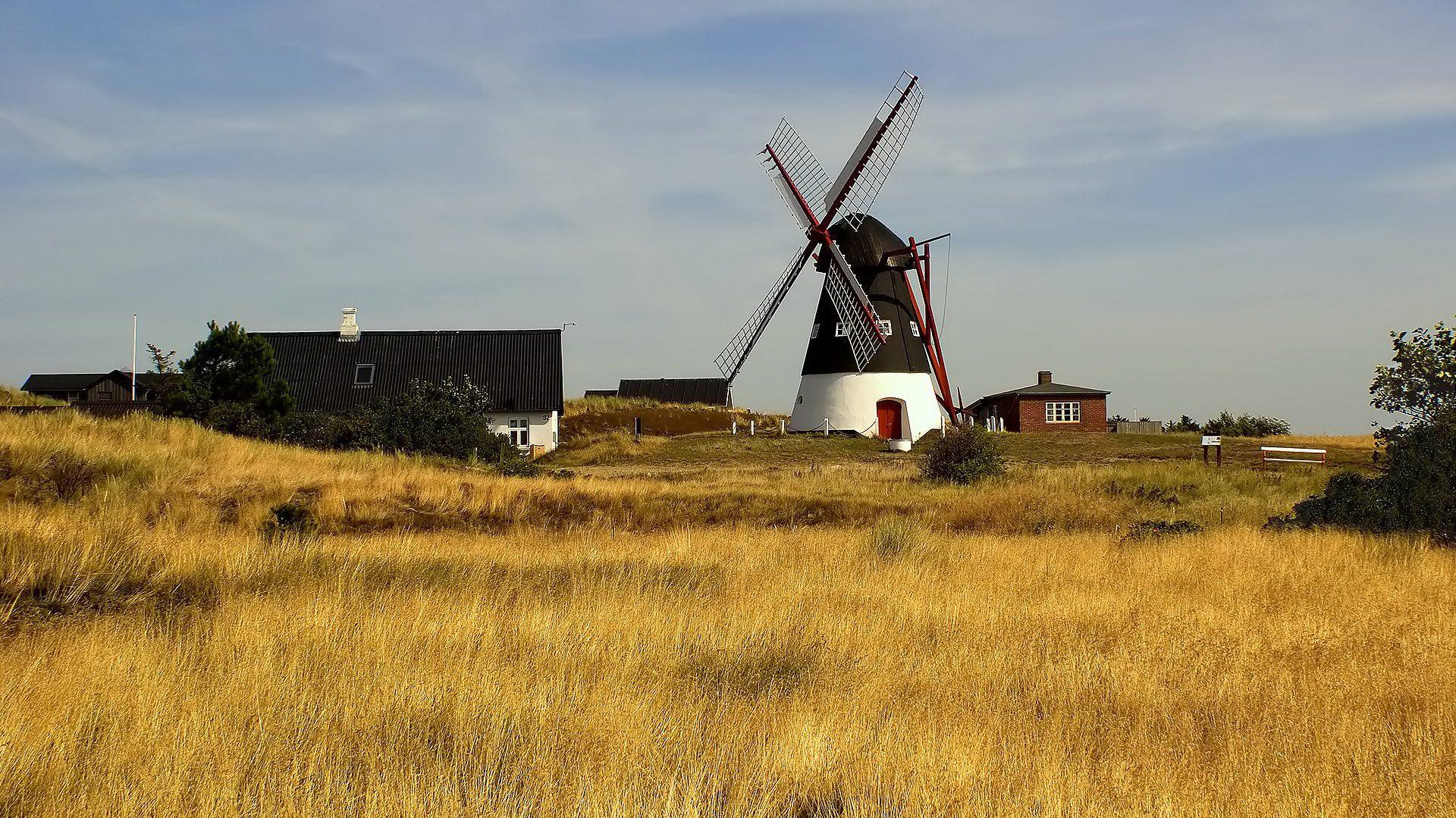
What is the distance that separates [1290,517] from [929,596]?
Result: 42.7 feet

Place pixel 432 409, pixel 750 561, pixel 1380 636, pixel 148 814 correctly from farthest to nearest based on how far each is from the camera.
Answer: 1. pixel 432 409
2. pixel 750 561
3. pixel 1380 636
4. pixel 148 814

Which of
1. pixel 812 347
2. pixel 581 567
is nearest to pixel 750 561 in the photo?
pixel 581 567

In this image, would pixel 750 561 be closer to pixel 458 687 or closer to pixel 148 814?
pixel 458 687

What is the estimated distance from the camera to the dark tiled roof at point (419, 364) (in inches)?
1927

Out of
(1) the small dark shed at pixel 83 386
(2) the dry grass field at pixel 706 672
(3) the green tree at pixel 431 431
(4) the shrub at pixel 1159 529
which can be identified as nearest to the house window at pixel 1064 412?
(3) the green tree at pixel 431 431

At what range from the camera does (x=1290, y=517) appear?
21.4 metres

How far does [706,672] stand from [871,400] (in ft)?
124

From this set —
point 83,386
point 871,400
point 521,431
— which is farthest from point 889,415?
point 83,386

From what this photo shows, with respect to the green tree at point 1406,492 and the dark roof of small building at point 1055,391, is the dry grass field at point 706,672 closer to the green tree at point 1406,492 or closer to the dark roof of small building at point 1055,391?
the green tree at point 1406,492

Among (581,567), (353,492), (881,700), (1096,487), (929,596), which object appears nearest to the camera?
(881,700)

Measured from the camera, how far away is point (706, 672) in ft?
26.5

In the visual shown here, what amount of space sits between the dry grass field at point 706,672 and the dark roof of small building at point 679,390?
229 feet

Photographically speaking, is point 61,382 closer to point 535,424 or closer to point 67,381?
point 67,381

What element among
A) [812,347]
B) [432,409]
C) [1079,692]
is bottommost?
[1079,692]
